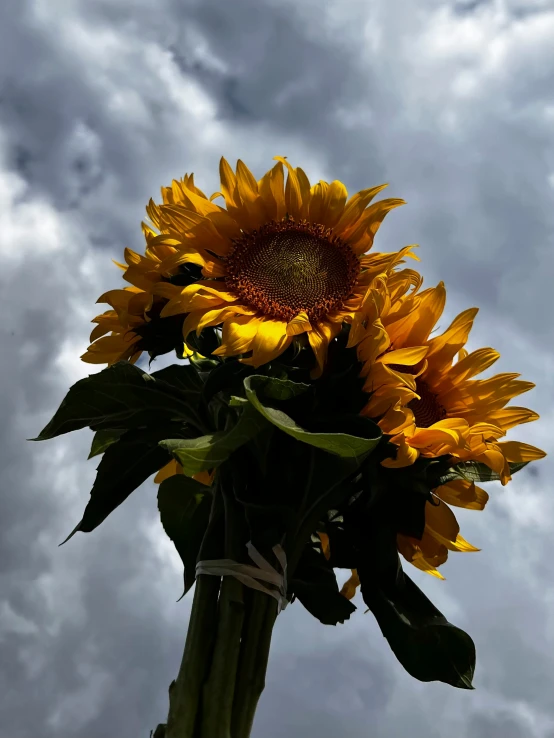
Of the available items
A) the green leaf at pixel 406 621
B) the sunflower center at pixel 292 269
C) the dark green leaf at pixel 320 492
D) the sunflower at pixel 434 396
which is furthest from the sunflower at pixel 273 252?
the green leaf at pixel 406 621

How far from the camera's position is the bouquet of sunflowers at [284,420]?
5.34 ft

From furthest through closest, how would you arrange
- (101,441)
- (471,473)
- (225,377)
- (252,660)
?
(101,441)
(471,473)
(225,377)
(252,660)

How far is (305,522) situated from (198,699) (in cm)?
45

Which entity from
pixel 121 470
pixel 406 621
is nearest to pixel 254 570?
pixel 406 621

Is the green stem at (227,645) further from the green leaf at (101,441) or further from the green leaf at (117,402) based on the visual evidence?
the green leaf at (101,441)

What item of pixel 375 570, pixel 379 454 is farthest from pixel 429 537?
pixel 379 454

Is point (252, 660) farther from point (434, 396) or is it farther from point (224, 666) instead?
point (434, 396)

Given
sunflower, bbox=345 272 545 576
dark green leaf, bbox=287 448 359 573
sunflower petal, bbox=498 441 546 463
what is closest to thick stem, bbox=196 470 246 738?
dark green leaf, bbox=287 448 359 573

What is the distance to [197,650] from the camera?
1.59 metres

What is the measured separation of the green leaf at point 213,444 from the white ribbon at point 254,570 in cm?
26

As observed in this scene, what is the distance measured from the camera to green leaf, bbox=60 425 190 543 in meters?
1.94

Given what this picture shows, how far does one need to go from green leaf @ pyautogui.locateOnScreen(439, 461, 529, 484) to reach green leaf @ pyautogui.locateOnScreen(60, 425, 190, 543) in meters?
0.71

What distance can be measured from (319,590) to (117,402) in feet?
2.32

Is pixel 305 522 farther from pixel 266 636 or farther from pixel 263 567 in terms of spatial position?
pixel 266 636
